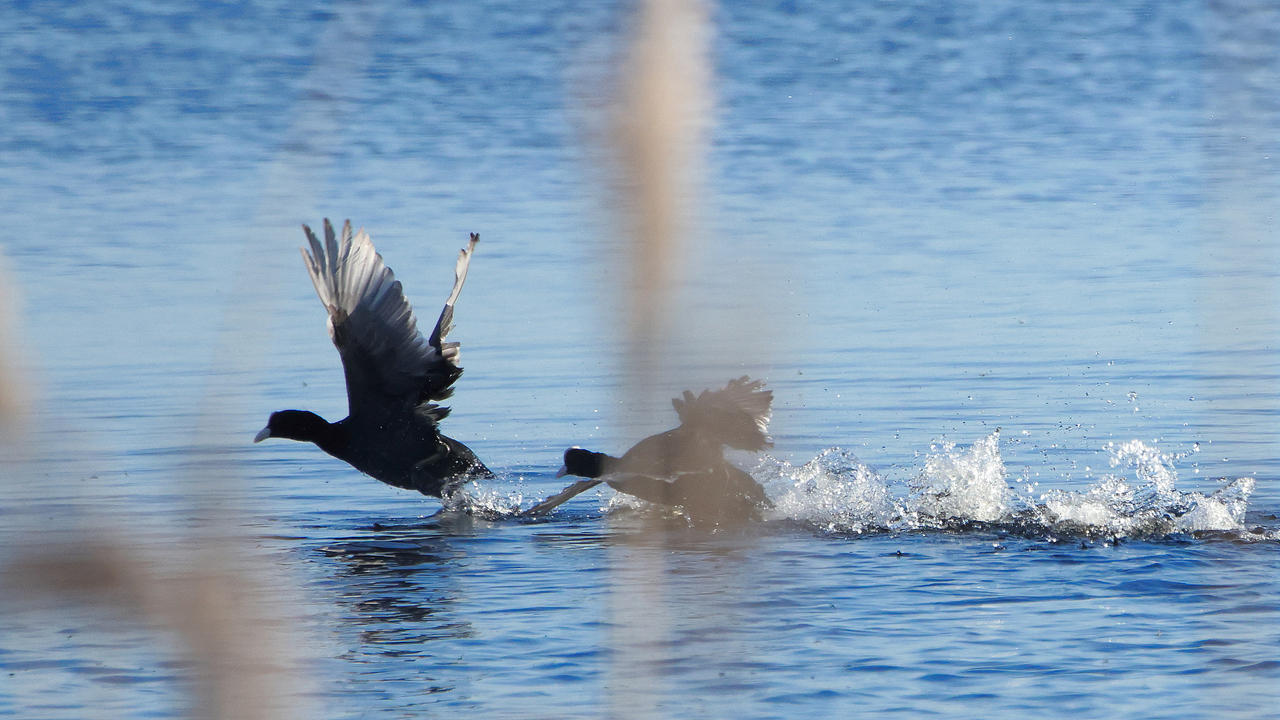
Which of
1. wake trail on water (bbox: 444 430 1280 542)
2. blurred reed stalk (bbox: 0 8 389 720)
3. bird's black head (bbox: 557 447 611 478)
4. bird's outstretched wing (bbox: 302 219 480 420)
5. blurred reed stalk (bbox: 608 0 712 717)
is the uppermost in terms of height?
bird's outstretched wing (bbox: 302 219 480 420)

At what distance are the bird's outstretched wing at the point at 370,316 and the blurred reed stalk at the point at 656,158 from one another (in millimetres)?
6292

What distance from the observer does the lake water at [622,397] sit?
46.5 inches

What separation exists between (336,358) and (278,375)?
0.52 meters

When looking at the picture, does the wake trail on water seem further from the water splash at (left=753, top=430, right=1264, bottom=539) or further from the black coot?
the black coot

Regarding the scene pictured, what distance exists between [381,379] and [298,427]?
50 centimetres

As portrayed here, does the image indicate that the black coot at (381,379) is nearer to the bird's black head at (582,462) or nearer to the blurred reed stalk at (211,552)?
the bird's black head at (582,462)

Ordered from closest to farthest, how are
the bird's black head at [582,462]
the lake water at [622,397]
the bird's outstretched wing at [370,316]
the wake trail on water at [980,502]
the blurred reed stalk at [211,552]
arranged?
1. the blurred reed stalk at [211,552]
2. the lake water at [622,397]
3. the wake trail on water at [980,502]
4. the bird's black head at [582,462]
5. the bird's outstretched wing at [370,316]

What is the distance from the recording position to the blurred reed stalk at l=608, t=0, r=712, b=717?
110cm

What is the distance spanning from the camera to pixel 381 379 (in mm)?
7789

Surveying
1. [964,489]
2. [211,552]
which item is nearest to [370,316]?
[964,489]

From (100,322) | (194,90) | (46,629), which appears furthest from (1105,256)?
(194,90)

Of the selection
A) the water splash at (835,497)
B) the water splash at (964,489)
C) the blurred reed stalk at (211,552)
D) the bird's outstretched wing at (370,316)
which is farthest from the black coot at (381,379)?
the blurred reed stalk at (211,552)

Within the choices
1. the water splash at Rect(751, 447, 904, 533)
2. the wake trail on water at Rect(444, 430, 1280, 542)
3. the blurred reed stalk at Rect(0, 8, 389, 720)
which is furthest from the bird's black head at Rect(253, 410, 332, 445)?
the blurred reed stalk at Rect(0, 8, 389, 720)

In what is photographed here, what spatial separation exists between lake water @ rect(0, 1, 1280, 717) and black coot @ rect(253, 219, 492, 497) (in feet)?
0.79
